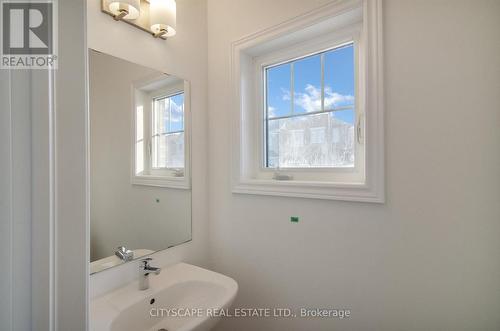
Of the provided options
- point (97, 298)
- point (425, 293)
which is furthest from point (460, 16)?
point (97, 298)

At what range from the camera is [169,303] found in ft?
3.67

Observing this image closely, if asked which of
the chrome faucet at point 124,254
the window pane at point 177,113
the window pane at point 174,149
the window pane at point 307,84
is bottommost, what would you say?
the chrome faucet at point 124,254

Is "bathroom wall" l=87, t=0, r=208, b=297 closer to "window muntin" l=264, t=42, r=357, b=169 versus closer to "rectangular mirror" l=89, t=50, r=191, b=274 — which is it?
"rectangular mirror" l=89, t=50, r=191, b=274

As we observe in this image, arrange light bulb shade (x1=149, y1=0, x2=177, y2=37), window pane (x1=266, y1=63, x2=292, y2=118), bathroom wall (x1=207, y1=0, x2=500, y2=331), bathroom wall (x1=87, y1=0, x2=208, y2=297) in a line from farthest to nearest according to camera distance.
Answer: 1. window pane (x1=266, y1=63, x2=292, y2=118)
2. light bulb shade (x1=149, y1=0, x2=177, y2=37)
3. bathroom wall (x1=87, y1=0, x2=208, y2=297)
4. bathroom wall (x1=207, y1=0, x2=500, y2=331)

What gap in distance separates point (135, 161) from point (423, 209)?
130 cm

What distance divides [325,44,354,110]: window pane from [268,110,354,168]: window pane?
7cm

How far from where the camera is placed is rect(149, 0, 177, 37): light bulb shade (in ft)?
3.69

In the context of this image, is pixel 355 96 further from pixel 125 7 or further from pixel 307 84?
pixel 125 7

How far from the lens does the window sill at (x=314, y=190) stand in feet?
3.17

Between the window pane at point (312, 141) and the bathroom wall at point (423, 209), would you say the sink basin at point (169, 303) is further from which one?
Result: the window pane at point (312, 141)

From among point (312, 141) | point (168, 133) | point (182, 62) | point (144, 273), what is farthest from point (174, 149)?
point (312, 141)

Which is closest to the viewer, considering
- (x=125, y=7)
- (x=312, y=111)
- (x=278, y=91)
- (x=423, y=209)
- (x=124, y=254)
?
(x=423, y=209)

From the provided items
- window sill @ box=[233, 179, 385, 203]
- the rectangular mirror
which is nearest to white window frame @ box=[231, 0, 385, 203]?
window sill @ box=[233, 179, 385, 203]

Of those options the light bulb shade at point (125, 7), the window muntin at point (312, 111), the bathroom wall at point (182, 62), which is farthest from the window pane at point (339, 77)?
the light bulb shade at point (125, 7)
